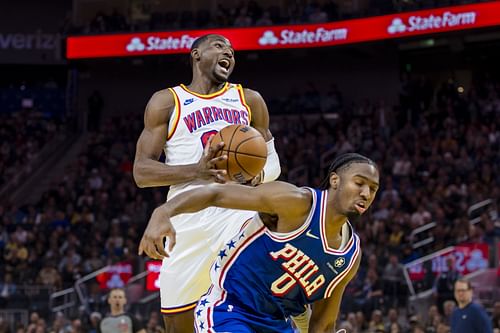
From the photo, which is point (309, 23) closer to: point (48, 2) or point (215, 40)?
point (48, 2)

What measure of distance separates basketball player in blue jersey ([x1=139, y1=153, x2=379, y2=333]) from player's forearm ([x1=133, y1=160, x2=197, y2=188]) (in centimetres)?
64

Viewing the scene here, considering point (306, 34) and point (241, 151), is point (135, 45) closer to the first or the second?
point (306, 34)

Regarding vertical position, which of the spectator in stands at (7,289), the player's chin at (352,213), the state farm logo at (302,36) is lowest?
the player's chin at (352,213)

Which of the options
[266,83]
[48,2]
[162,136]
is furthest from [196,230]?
A: [48,2]

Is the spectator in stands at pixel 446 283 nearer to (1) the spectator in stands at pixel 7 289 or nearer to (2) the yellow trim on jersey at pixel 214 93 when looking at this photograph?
(1) the spectator in stands at pixel 7 289

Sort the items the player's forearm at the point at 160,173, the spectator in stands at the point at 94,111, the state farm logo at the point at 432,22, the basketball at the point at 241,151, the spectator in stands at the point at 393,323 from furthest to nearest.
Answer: the spectator in stands at the point at 94,111, the state farm logo at the point at 432,22, the spectator in stands at the point at 393,323, the player's forearm at the point at 160,173, the basketball at the point at 241,151

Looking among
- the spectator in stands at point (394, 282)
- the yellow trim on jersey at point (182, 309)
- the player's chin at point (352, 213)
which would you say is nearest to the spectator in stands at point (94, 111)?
the spectator in stands at point (394, 282)

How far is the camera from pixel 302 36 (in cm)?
2298

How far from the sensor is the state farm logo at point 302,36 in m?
22.7

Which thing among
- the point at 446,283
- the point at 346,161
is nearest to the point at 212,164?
the point at 346,161

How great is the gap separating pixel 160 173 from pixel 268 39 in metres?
18.1

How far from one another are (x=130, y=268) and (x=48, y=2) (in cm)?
1717

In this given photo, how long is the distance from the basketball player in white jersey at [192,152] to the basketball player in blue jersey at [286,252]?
610 millimetres

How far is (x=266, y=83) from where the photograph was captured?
89.5 ft
